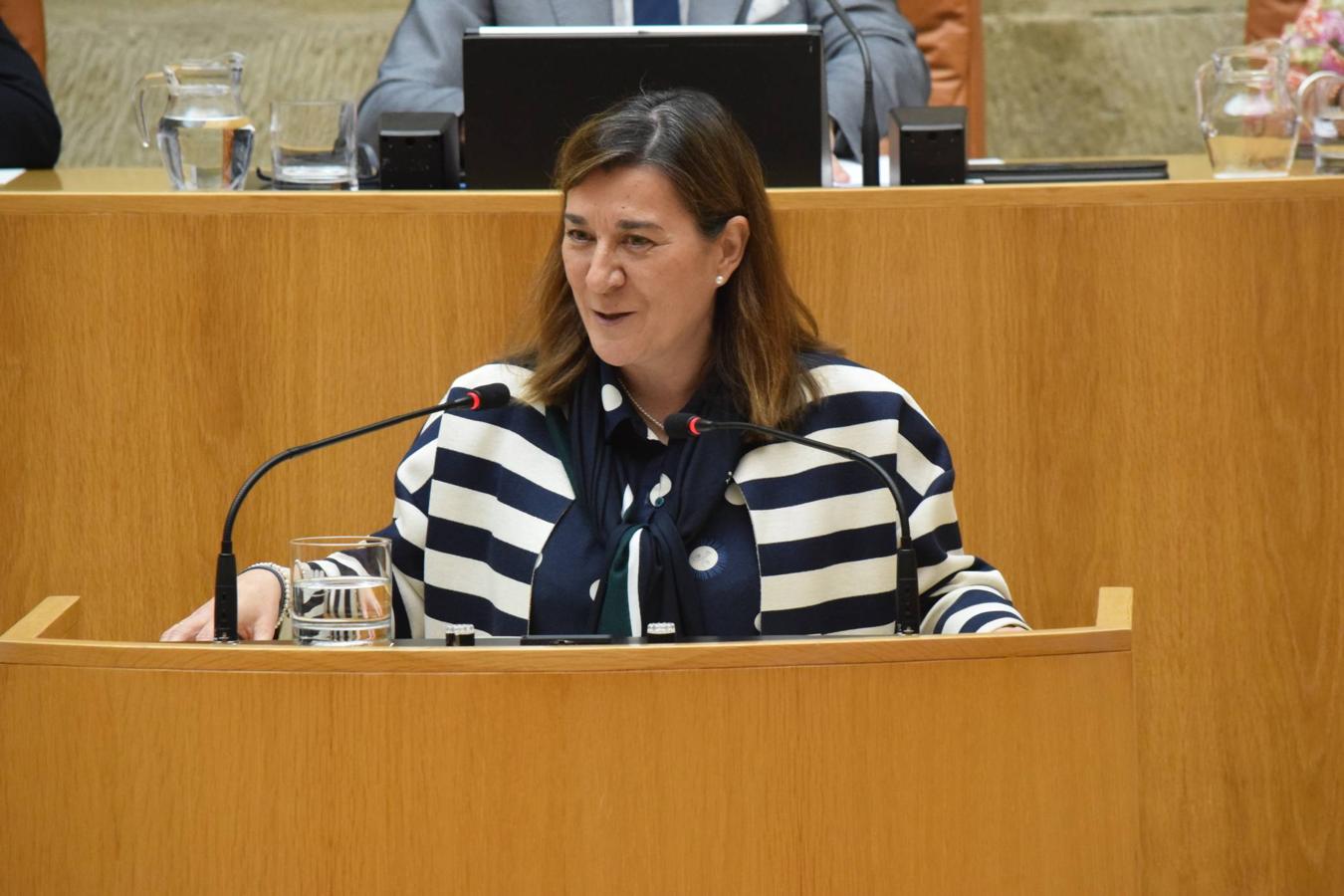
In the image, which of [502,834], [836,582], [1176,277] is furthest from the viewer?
[1176,277]

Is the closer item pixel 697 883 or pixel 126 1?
pixel 697 883

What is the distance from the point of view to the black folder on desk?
8.25ft

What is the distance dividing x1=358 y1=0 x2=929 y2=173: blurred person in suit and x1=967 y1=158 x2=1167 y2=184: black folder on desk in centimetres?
46

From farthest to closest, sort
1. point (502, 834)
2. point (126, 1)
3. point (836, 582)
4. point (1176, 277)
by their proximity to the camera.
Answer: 1. point (126, 1)
2. point (1176, 277)
3. point (836, 582)
4. point (502, 834)

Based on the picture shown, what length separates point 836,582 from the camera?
80.7 inches

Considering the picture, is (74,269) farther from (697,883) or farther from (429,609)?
(697,883)

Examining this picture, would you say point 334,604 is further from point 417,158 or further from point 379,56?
point 379,56

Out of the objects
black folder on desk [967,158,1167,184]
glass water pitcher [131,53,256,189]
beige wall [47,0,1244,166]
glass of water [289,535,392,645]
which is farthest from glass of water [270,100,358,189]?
beige wall [47,0,1244,166]

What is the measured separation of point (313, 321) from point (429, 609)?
525 millimetres

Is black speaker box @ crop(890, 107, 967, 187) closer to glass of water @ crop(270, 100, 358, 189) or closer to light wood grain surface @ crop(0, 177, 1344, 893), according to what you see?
light wood grain surface @ crop(0, 177, 1344, 893)

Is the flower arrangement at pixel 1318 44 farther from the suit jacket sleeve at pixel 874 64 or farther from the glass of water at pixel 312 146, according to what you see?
the glass of water at pixel 312 146

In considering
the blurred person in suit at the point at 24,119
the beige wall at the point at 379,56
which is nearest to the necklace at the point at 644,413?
the blurred person in suit at the point at 24,119

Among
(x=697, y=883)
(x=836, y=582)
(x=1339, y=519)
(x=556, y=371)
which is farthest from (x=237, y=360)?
(x=1339, y=519)

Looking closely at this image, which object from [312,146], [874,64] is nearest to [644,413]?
[312,146]
